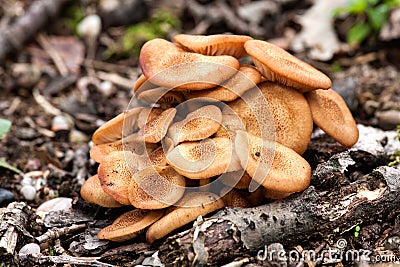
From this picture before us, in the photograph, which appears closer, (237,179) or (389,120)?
(237,179)

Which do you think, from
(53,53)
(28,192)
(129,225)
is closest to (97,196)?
(129,225)

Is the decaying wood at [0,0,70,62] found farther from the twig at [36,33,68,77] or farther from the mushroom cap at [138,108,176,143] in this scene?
the mushroom cap at [138,108,176,143]

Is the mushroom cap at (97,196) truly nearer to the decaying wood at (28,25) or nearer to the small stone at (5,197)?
the small stone at (5,197)

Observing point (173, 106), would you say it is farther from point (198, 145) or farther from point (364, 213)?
point (364, 213)

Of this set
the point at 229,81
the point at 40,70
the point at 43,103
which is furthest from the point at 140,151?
the point at 40,70

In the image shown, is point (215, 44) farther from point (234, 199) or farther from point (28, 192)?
point (28, 192)

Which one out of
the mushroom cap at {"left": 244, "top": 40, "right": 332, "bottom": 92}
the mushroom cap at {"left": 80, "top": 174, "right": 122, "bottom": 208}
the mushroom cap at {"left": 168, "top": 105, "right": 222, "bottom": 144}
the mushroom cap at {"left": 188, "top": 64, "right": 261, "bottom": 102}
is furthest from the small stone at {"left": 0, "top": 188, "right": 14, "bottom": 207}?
the mushroom cap at {"left": 244, "top": 40, "right": 332, "bottom": 92}

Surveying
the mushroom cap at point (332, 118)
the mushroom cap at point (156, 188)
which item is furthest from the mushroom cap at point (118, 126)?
the mushroom cap at point (332, 118)
